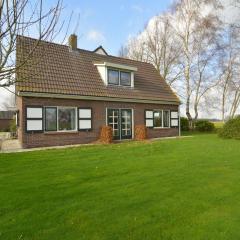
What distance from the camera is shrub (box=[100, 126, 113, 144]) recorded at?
1920 centimetres

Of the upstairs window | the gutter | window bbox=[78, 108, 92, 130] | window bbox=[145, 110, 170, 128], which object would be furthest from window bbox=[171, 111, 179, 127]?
window bbox=[78, 108, 92, 130]

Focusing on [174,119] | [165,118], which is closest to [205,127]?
[174,119]

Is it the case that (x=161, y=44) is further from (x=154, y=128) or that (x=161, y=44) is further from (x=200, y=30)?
(x=154, y=128)

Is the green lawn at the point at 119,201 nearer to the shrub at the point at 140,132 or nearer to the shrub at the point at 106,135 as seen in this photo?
the shrub at the point at 106,135

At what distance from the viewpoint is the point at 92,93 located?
19.5 m

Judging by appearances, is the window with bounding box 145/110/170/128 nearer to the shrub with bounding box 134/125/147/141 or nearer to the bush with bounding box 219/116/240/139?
the shrub with bounding box 134/125/147/141

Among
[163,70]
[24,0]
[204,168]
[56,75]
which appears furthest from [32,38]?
[163,70]

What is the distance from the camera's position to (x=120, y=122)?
69.9ft

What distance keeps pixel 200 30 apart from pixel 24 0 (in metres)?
30.5

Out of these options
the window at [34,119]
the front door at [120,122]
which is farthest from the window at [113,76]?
the window at [34,119]

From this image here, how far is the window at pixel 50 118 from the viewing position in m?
17.4

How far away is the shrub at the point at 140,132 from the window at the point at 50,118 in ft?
19.6

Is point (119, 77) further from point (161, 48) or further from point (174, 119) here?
point (161, 48)

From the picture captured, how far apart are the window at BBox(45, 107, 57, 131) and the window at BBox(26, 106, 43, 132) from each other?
0.41m
